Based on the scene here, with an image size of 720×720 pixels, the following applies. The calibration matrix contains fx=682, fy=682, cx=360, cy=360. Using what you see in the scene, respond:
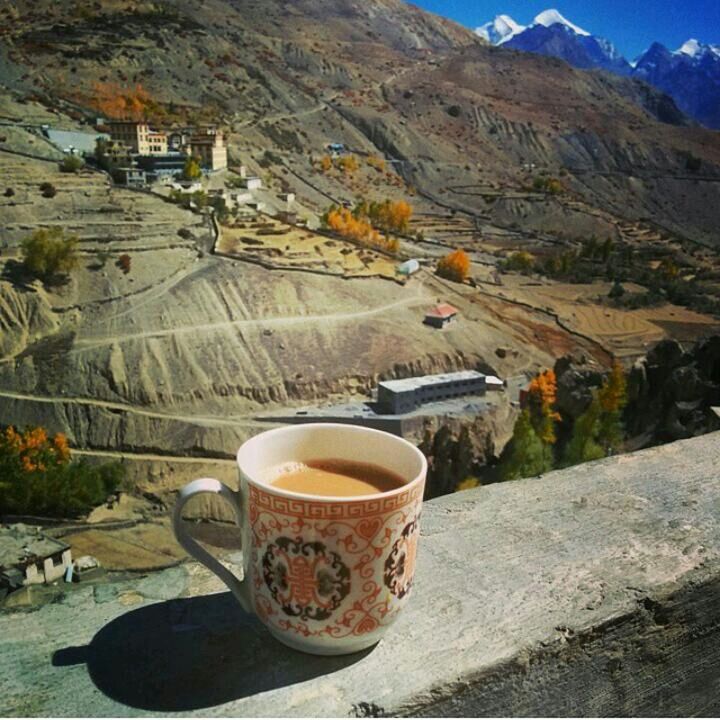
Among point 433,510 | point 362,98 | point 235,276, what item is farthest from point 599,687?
point 362,98

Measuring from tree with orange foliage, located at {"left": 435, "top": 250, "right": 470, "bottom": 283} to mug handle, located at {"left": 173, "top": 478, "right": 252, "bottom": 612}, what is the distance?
40.0 feet

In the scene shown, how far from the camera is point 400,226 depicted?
15383 millimetres

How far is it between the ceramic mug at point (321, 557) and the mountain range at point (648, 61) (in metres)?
32.0

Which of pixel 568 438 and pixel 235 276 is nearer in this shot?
pixel 568 438

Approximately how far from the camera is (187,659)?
438mm

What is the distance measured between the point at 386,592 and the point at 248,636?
0.35 ft

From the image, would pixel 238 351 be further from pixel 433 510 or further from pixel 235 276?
pixel 433 510

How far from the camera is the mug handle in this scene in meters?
0.44

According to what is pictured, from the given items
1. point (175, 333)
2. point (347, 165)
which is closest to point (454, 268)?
point (175, 333)

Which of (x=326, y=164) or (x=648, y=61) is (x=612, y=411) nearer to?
(x=326, y=164)

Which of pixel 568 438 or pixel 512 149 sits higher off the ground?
pixel 512 149

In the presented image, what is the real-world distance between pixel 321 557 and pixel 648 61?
43.7 metres

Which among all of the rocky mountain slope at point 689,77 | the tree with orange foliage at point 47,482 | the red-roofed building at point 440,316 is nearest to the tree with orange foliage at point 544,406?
the red-roofed building at point 440,316

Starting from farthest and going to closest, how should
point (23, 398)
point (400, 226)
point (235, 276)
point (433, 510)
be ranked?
point (400, 226), point (235, 276), point (23, 398), point (433, 510)
